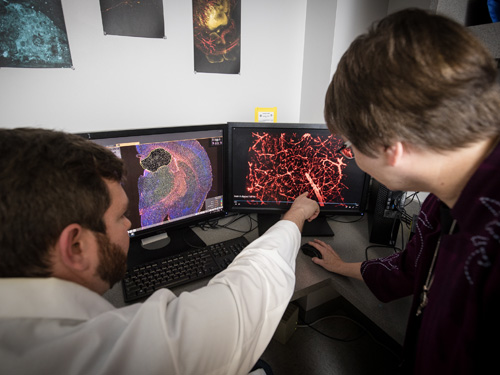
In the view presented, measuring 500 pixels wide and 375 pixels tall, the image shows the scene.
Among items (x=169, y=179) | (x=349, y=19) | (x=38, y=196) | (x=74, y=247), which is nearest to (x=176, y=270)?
(x=169, y=179)

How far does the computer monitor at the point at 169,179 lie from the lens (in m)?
1.01

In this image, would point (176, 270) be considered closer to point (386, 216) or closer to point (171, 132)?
point (171, 132)

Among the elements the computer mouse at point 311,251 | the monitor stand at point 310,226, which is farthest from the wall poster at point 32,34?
the computer mouse at point 311,251

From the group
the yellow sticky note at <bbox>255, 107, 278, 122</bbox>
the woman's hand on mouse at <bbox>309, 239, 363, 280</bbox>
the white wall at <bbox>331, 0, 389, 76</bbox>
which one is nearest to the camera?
the woman's hand on mouse at <bbox>309, 239, 363, 280</bbox>

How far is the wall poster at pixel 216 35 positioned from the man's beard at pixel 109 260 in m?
0.97

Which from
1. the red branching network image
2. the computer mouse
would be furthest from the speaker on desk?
the computer mouse

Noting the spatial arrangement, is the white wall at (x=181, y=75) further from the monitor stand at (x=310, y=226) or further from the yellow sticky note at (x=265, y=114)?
the monitor stand at (x=310, y=226)

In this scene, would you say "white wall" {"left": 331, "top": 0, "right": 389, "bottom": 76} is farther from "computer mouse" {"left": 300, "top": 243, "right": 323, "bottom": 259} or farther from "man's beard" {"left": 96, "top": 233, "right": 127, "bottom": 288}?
"man's beard" {"left": 96, "top": 233, "right": 127, "bottom": 288}

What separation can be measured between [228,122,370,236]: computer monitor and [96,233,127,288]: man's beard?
0.61m

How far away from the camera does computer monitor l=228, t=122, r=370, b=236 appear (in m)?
1.18

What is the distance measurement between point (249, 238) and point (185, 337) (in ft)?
2.38

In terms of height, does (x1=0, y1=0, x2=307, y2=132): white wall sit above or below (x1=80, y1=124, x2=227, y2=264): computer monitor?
above

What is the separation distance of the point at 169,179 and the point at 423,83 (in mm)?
859

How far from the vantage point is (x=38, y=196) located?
542mm
